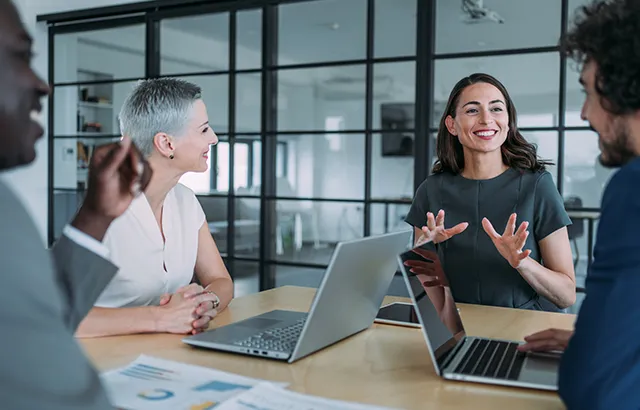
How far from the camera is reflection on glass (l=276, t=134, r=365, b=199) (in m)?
4.12

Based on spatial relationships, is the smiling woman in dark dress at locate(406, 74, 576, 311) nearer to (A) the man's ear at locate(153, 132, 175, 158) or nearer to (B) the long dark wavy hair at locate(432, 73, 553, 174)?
(B) the long dark wavy hair at locate(432, 73, 553, 174)

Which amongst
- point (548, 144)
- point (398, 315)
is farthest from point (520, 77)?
point (398, 315)

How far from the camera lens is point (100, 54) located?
16.2ft

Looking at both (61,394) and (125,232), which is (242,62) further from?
(61,394)

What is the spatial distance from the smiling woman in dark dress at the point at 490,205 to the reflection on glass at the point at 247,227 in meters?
2.20

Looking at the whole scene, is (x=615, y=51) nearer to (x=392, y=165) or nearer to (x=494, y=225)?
(x=494, y=225)

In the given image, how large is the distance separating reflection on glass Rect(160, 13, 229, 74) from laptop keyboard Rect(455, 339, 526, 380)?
348 centimetres

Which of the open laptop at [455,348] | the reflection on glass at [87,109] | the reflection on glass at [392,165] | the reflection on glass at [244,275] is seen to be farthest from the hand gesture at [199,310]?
the reflection on glass at [87,109]

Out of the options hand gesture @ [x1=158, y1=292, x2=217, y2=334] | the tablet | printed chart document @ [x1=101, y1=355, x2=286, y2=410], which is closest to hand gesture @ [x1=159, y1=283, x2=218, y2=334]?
hand gesture @ [x1=158, y1=292, x2=217, y2=334]

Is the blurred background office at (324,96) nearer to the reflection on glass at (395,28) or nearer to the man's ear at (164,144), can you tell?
the reflection on glass at (395,28)

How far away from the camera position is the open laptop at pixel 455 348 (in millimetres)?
1134

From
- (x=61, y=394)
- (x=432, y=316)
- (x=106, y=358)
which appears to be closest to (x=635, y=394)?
(x=432, y=316)

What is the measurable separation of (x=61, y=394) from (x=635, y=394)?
2.43 ft

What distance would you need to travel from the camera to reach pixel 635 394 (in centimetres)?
86
